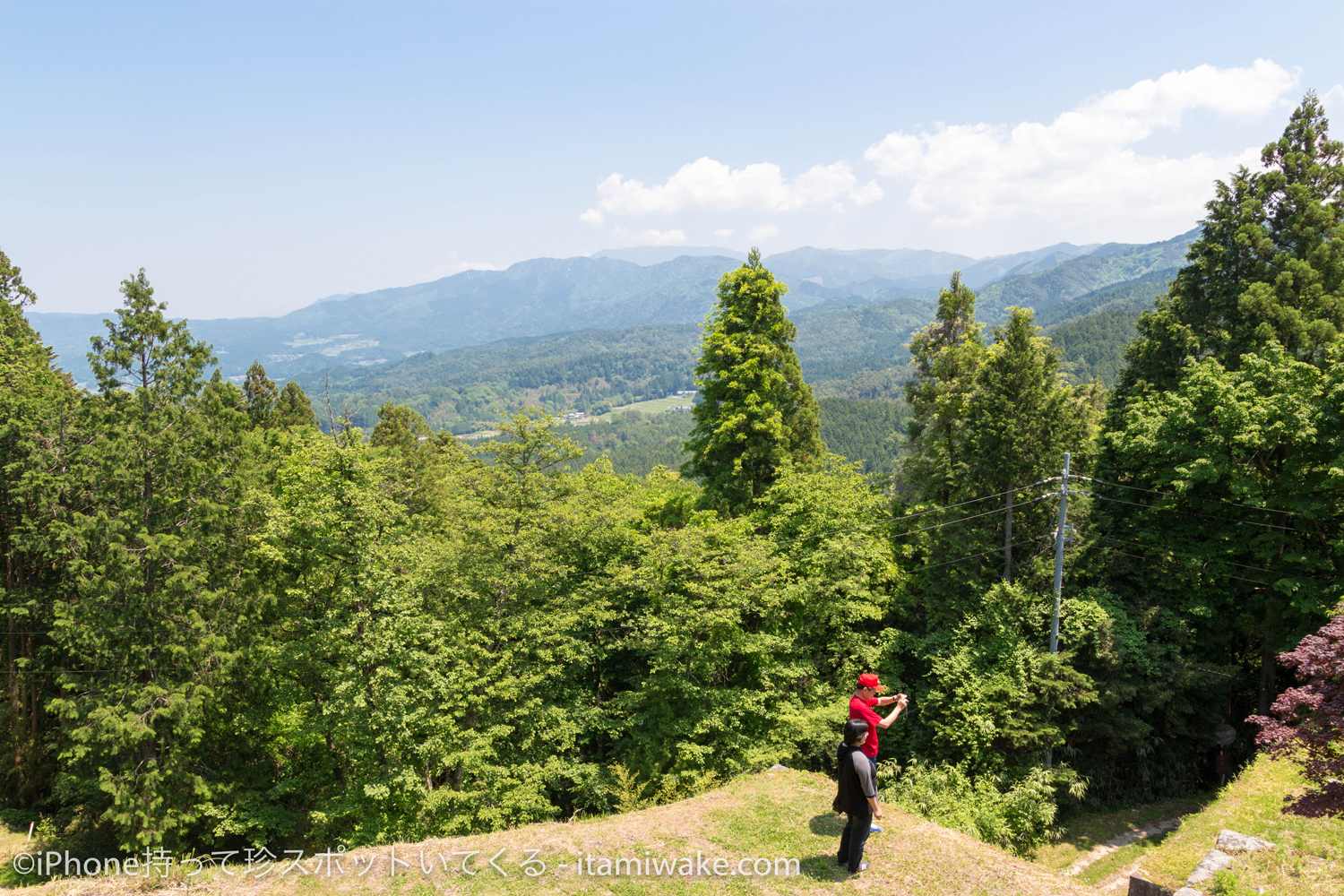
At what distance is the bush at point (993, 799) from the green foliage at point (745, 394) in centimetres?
1150

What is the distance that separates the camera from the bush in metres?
14.3

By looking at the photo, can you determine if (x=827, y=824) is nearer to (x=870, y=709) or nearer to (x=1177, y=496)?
(x=870, y=709)

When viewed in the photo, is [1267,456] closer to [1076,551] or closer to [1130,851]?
[1076,551]

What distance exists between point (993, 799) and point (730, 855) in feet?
31.5

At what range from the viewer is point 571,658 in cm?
1864

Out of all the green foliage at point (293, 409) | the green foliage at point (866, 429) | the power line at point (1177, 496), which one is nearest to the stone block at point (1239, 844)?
the power line at point (1177, 496)

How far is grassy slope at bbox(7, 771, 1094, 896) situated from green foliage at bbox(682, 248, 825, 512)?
46.6ft

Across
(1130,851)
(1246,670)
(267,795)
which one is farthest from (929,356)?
(267,795)

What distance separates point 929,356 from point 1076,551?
1193 centimetres

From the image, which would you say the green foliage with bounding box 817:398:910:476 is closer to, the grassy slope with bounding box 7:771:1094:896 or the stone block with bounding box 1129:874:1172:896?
the stone block with bounding box 1129:874:1172:896

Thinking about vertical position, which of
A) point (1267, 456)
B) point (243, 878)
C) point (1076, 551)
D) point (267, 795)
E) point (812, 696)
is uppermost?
point (1267, 456)

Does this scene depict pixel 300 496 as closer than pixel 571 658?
No

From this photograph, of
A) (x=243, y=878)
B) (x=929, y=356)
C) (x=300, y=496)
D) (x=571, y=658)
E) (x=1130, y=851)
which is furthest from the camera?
(x=929, y=356)

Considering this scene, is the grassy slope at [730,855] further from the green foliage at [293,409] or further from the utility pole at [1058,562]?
the green foliage at [293,409]
